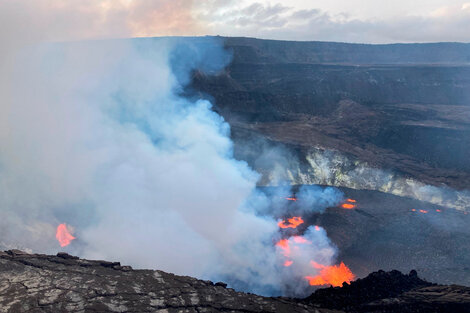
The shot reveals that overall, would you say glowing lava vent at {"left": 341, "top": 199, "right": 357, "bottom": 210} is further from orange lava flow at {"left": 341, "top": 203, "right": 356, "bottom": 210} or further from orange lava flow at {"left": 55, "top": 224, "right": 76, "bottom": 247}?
orange lava flow at {"left": 55, "top": 224, "right": 76, "bottom": 247}

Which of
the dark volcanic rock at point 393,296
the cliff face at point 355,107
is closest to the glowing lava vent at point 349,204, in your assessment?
the cliff face at point 355,107

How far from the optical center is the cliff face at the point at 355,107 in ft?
108

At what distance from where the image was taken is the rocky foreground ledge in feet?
28.8

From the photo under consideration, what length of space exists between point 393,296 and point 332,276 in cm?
544

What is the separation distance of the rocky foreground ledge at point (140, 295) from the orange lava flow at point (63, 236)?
5.55 m

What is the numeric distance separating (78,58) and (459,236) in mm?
25410

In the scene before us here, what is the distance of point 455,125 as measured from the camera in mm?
37531

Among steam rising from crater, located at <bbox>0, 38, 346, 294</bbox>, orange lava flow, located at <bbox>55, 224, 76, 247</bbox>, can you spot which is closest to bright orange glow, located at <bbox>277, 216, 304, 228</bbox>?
steam rising from crater, located at <bbox>0, 38, 346, 294</bbox>

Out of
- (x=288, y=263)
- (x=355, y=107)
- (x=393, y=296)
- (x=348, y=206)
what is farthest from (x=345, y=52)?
(x=393, y=296)

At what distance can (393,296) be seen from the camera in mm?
11508

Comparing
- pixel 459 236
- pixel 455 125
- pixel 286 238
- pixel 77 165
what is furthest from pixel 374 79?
pixel 77 165

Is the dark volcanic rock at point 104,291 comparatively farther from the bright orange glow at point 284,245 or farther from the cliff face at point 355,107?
the cliff face at point 355,107

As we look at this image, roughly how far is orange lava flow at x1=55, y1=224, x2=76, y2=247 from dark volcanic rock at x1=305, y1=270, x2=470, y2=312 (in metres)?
10.9

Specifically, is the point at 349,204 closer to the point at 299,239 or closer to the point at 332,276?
the point at 299,239
